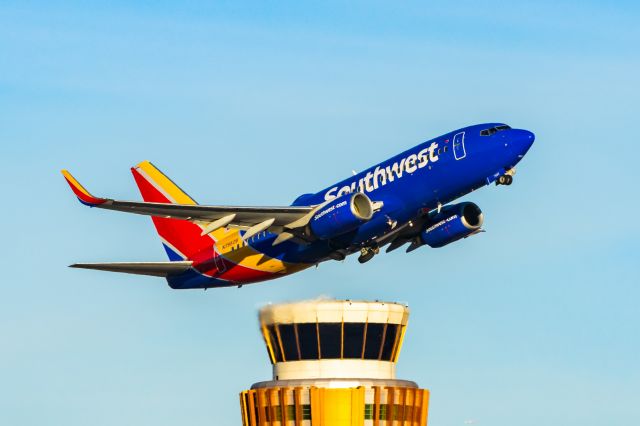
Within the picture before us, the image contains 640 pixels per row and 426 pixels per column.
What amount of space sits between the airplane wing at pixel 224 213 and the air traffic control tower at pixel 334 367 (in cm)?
2640

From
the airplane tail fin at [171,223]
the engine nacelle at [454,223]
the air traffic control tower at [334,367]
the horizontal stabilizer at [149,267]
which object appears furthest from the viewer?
the air traffic control tower at [334,367]

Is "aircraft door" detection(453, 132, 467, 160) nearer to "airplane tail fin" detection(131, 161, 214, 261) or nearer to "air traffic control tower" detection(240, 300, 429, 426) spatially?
"airplane tail fin" detection(131, 161, 214, 261)

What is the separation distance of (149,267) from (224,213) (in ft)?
40.2

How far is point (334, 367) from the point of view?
13062cm

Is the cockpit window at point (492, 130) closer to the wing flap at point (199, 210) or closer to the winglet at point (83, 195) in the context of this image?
the wing flap at point (199, 210)

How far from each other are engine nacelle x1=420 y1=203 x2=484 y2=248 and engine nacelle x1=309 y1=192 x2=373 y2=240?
867 centimetres

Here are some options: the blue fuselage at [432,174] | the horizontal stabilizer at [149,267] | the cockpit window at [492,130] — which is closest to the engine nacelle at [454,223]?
the blue fuselage at [432,174]

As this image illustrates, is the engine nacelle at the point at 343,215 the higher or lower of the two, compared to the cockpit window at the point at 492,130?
lower

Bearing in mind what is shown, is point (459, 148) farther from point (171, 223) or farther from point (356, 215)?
point (171, 223)

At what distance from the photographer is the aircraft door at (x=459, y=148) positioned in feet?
322

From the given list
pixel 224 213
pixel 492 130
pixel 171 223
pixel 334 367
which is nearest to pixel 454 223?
pixel 492 130

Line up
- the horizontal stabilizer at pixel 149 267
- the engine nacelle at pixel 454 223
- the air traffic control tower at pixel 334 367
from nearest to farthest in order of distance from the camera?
1. the engine nacelle at pixel 454 223
2. the horizontal stabilizer at pixel 149 267
3. the air traffic control tower at pixel 334 367

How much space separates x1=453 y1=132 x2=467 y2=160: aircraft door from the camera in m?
98.0

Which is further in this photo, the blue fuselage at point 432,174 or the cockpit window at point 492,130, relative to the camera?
the cockpit window at point 492,130
